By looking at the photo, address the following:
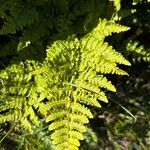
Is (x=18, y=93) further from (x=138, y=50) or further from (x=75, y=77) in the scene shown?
(x=138, y=50)

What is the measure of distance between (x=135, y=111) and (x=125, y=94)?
0.21m

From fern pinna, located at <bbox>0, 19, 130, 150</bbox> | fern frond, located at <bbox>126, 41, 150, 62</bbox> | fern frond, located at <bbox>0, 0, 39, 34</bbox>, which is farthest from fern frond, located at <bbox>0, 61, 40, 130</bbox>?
fern frond, located at <bbox>126, 41, 150, 62</bbox>

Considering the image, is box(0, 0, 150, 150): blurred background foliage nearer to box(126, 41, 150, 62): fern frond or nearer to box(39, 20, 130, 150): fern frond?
box(126, 41, 150, 62): fern frond

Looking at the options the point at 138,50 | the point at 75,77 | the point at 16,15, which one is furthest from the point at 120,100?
the point at 16,15

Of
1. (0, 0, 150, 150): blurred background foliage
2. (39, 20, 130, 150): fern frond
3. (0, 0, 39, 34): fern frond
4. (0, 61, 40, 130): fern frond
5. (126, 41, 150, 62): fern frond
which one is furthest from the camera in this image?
(126, 41, 150, 62): fern frond

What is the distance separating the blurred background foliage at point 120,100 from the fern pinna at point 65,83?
192 millimetres

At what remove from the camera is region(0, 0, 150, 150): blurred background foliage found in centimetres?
389

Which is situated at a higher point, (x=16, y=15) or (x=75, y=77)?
(x=16, y=15)

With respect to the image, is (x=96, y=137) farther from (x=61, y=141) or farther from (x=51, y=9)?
(x=51, y=9)

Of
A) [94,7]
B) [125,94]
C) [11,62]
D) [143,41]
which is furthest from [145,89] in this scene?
[11,62]

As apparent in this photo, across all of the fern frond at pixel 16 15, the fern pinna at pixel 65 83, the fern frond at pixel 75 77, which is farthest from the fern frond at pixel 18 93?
the fern frond at pixel 16 15

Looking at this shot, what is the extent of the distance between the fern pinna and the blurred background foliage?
0.19 meters

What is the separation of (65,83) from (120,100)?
98 centimetres

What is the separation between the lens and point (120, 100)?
4320 millimetres
